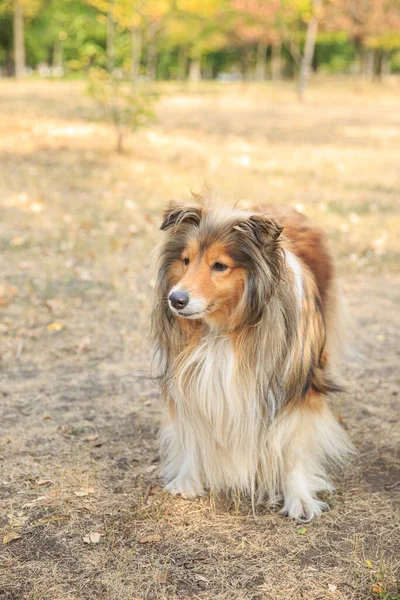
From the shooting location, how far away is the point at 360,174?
40.8ft

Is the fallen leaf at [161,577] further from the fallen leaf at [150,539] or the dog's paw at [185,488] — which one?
the dog's paw at [185,488]

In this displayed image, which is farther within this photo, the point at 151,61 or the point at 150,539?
the point at 151,61

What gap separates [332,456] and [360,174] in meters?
9.27

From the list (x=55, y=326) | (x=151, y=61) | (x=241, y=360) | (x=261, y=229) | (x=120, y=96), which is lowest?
(x=55, y=326)

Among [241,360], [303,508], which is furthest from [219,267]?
[303,508]

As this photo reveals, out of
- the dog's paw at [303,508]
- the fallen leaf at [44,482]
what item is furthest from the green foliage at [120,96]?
the dog's paw at [303,508]

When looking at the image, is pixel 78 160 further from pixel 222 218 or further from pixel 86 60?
A: pixel 222 218

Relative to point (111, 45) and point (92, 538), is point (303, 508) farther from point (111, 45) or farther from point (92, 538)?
point (111, 45)

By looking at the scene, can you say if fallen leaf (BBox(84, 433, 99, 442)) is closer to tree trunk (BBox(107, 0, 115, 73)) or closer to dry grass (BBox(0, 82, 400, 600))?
dry grass (BBox(0, 82, 400, 600))

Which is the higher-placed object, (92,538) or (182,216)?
(182,216)

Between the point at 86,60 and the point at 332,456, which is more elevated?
the point at 86,60

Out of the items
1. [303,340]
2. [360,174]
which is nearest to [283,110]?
[360,174]

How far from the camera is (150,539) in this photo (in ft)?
11.1

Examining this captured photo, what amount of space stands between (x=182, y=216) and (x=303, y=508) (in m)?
1.63
